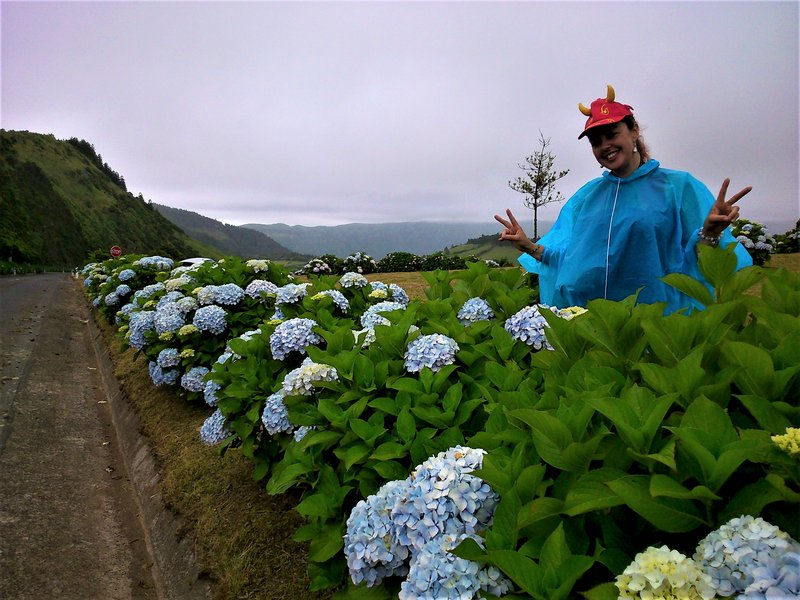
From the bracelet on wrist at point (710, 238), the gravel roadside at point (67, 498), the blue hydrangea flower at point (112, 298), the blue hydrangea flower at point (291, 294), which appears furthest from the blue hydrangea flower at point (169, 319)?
the bracelet on wrist at point (710, 238)

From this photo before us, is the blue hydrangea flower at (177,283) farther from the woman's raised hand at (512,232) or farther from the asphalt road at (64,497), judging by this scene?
the woman's raised hand at (512,232)

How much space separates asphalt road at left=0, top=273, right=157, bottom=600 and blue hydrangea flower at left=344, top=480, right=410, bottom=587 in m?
2.20

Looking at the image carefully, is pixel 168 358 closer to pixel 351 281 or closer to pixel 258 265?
pixel 258 265

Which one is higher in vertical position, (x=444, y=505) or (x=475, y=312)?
(x=475, y=312)

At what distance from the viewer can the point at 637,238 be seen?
2717 mm

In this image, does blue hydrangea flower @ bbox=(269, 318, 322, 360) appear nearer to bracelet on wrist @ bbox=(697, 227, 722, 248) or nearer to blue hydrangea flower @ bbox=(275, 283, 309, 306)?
blue hydrangea flower @ bbox=(275, 283, 309, 306)

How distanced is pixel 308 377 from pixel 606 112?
2130 millimetres

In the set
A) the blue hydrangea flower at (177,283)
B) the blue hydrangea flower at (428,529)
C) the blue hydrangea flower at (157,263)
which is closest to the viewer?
the blue hydrangea flower at (428,529)

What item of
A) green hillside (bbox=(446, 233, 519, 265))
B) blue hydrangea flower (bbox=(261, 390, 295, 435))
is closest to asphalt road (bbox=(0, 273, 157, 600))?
blue hydrangea flower (bbox=(261, 390, 295, 435))

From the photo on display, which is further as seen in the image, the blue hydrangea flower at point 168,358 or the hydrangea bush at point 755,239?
the hydrangea bush at point 755,239

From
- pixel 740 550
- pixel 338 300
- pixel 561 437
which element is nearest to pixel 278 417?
pixel 338 300

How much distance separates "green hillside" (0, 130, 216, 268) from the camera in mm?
59006

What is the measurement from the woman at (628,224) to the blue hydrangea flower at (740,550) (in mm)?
2032

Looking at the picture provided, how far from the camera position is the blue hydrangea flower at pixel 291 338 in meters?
2.63
